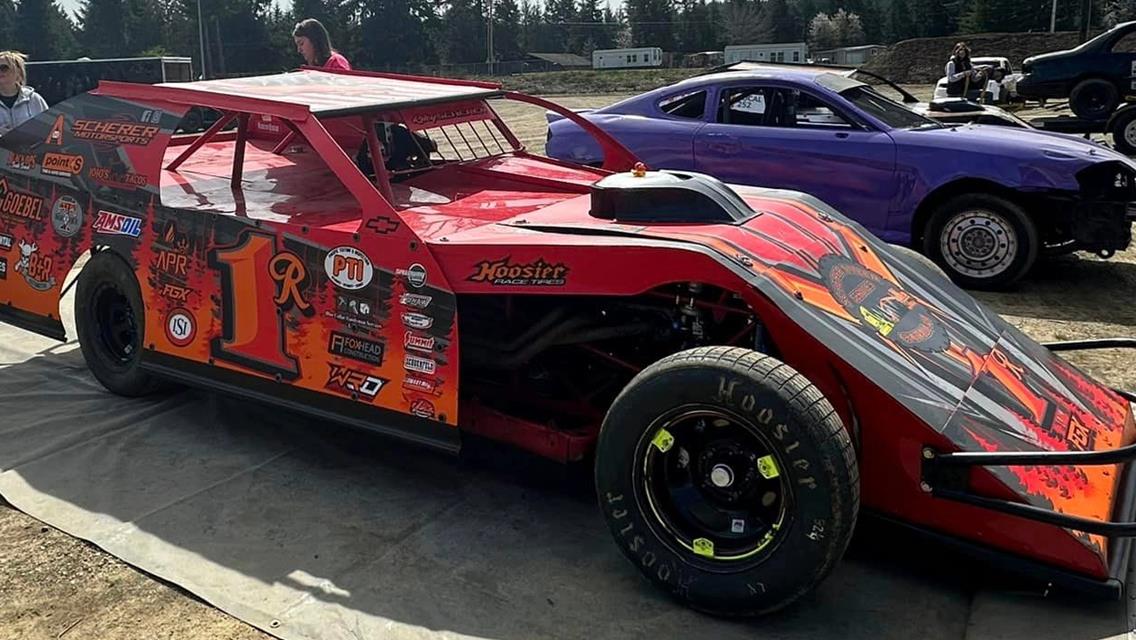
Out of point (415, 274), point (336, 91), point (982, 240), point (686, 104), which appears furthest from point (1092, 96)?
point (415, 274)

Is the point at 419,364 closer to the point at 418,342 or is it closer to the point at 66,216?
the point at 418,342

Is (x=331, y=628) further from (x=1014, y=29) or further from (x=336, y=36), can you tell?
(x=336, y=36)

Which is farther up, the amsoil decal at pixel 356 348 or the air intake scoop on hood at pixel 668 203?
the air intake scoop on hood at pixel 668 203

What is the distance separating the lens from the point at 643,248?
11.1 ft

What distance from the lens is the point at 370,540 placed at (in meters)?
3.72

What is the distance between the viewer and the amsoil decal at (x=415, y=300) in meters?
3.69

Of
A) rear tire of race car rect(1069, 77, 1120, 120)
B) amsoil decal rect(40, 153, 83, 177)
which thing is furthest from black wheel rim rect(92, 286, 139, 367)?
rear tire of race car rect(1069, 77, 1120, 120)

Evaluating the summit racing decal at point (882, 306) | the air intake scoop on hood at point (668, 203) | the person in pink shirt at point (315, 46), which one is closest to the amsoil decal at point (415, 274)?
the air intake scoop on hood at point (668, 203)

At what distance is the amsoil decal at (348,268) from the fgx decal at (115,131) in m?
1.42

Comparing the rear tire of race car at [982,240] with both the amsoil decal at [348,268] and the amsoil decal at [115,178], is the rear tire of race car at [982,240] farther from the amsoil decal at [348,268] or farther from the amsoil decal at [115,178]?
the amsoil decal at [115,178]

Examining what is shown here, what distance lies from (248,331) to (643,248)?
6.15 ft

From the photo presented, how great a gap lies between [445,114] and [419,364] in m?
1.67

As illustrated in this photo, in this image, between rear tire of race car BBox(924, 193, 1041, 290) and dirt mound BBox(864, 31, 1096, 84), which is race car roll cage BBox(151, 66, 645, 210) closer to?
rear tire of race car BBox(924, 193, 1041, 290)

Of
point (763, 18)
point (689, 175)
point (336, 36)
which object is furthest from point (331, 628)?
point (763, 18)
